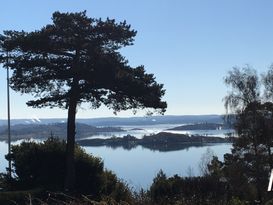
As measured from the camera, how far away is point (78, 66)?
25.7 meters

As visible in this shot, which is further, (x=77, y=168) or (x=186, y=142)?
(x=186, y=142)

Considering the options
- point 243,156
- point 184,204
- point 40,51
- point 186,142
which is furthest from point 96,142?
point 184,204

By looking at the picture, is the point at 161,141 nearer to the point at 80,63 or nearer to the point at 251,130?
the point at 251,130

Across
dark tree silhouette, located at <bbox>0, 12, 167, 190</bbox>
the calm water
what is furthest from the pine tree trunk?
the calm water

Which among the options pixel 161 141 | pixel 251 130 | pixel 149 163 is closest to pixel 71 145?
pixel 251 130

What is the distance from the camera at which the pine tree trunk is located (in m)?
25.9

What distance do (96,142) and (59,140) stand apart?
124 m

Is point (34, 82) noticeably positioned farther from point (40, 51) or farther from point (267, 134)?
point (267, 134)

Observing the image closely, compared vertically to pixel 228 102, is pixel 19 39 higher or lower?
higher

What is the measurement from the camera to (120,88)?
84.8 feet

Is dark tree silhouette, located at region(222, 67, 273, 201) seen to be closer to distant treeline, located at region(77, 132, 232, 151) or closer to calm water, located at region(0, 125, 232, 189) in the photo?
calm water, located at region(0, 125, 232, 189)

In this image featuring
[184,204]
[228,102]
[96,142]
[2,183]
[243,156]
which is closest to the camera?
[184,204]

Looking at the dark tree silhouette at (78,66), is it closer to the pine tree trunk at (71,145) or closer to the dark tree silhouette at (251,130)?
the pine tree trunk at (71,145)

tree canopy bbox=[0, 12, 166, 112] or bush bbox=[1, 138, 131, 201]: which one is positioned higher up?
tree canopy bbox=[0, 12, 166, 112]
